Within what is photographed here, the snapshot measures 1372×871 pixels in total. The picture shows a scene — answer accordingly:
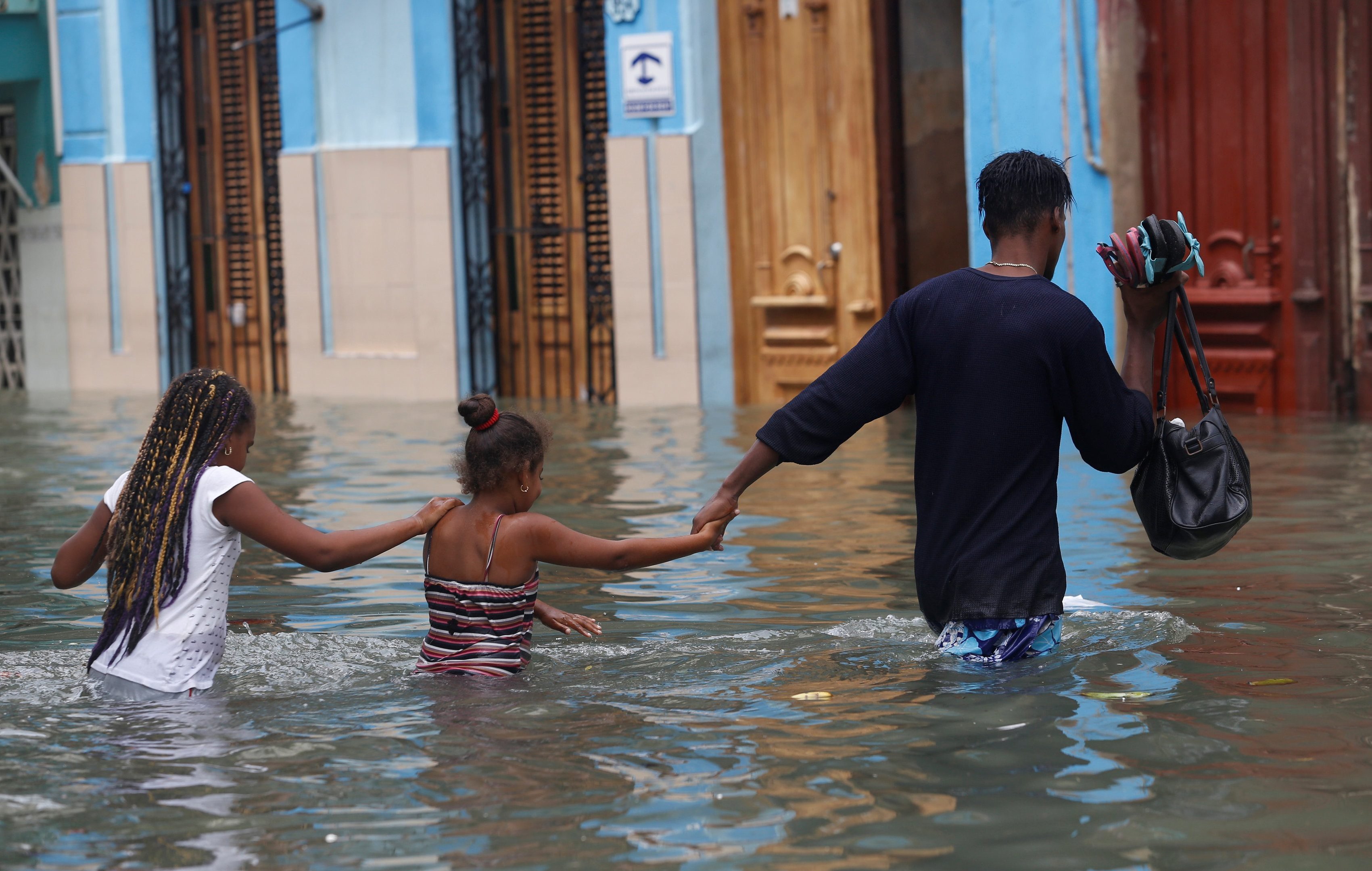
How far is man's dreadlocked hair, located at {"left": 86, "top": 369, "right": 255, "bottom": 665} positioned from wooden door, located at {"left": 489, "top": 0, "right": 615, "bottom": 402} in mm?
12242

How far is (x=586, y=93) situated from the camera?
57.0 feet

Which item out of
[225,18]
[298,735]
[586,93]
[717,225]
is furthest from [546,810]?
[225,18]

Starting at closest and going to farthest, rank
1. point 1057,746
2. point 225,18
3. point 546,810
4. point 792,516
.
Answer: point 546,810 < point 1057,746 < point 792,516 < point 225,18

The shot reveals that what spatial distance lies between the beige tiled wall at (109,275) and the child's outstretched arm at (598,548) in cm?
1584

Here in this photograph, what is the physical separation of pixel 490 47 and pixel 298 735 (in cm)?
1373

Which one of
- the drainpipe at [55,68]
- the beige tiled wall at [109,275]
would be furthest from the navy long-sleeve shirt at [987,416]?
the drainpipe at [55,68]

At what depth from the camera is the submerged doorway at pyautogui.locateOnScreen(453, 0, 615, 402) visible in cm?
1742

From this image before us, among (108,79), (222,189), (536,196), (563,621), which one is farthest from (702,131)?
(563,621)

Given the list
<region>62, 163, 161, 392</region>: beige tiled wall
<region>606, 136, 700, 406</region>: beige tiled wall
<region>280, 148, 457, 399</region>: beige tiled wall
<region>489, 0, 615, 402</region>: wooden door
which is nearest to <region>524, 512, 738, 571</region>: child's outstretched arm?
<region>606, 136, 700, 406</region>: beige tiled wall

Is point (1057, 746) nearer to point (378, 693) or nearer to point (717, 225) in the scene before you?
point (378, 693)

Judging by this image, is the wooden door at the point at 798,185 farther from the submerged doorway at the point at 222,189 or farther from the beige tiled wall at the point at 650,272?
the submerged doorway at the point at 222,189

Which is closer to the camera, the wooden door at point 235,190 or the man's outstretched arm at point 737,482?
the man's outstretched arm at point 737,482

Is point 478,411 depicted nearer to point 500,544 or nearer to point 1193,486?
point 500,544

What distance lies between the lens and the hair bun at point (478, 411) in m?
5.20
